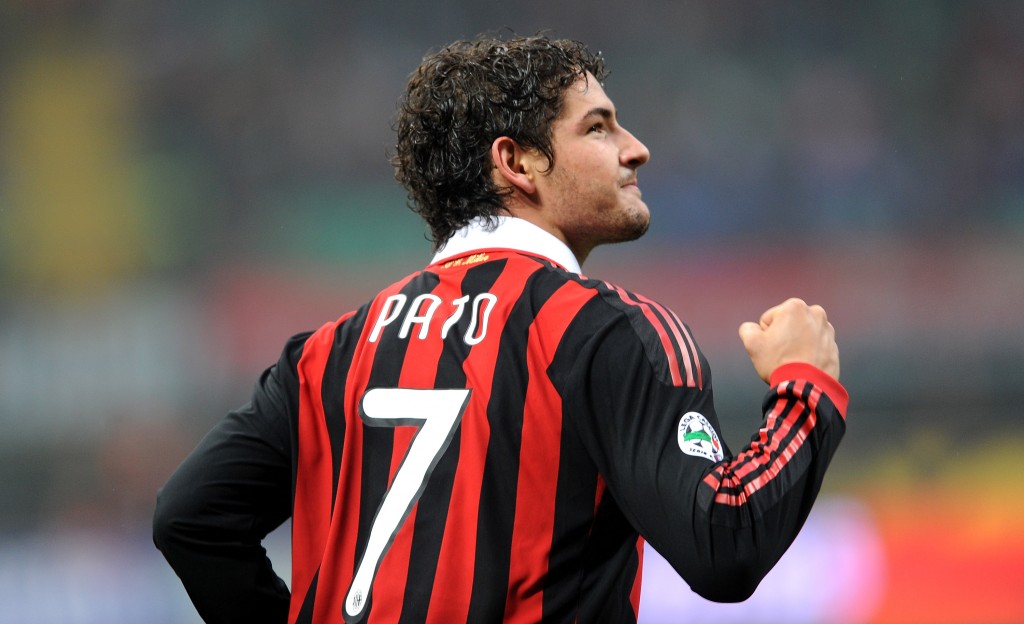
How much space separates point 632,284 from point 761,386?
2.68 feet

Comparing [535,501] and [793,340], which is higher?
[793,340]

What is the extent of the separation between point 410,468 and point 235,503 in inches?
12.8

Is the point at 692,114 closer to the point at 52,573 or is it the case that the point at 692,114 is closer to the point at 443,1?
the point at 443,1

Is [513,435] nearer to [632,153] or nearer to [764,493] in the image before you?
[764,493]

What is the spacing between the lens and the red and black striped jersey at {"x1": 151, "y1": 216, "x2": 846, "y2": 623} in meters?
1.23

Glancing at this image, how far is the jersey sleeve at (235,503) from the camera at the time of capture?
1.57 metres

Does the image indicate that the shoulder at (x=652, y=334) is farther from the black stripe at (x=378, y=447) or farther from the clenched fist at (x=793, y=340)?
the black stripe at (x=378, y=447)

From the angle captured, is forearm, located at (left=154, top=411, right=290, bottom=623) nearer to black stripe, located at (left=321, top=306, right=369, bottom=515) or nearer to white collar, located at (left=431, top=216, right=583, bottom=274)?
black stripe, located at (left=321, top=306, right=369, bottom=515)

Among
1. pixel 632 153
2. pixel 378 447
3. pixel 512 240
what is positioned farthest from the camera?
pixel 632 153

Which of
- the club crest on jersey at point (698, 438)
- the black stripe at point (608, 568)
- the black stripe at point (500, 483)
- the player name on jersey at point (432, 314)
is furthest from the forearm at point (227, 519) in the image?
the club crest on jersey at point (698, 438)

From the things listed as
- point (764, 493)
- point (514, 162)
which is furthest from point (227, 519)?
point (764, 493)

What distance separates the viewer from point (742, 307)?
555 cm

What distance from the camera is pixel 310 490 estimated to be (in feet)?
5.01

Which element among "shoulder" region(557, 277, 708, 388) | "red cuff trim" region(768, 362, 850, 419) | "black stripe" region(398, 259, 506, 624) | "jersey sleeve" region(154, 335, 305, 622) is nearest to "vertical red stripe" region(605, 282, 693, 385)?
"shoulder" region(557, 277, 708, 388)
